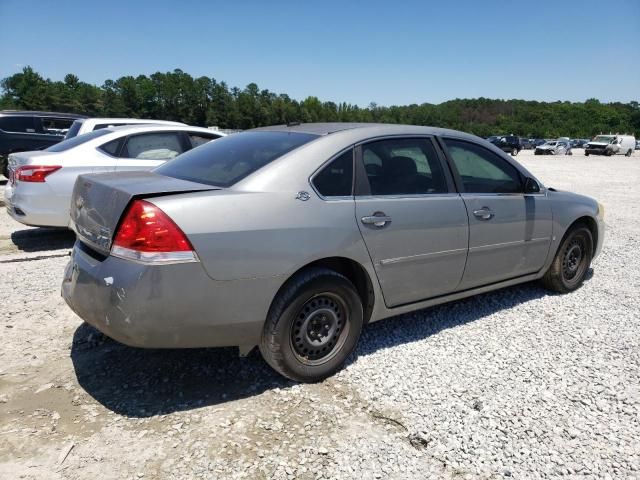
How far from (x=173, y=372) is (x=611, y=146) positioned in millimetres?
49350

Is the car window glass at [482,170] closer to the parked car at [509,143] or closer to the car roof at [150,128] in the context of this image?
the car roof at [150,128]

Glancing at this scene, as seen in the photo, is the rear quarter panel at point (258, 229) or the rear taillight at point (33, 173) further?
the rear taillight at point (33, 173)

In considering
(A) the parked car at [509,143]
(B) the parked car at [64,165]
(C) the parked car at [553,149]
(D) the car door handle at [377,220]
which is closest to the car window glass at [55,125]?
(B) the parked car at [64,165]

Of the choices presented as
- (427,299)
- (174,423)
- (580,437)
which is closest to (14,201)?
(174,423)

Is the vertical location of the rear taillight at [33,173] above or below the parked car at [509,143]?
below

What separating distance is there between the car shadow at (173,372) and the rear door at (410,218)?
20.7 inches

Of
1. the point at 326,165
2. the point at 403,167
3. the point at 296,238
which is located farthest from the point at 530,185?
the point at 296,238

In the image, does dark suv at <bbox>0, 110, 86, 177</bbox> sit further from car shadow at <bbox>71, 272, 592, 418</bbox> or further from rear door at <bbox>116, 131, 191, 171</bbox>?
car shadow at <bbox>71, 272, 592, 418</bbox>

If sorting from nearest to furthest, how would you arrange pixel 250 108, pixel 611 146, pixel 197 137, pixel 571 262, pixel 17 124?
pixel 571 262 → pixel 197 137 → pixel 17 124 → pixel 611 146 → pixel 250 108

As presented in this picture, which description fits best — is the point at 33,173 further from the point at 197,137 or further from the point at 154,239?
the point at 154,239

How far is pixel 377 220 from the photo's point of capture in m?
3.19

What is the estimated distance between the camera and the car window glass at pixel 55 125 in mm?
11727

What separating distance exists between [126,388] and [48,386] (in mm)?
485

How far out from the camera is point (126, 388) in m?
2.97
